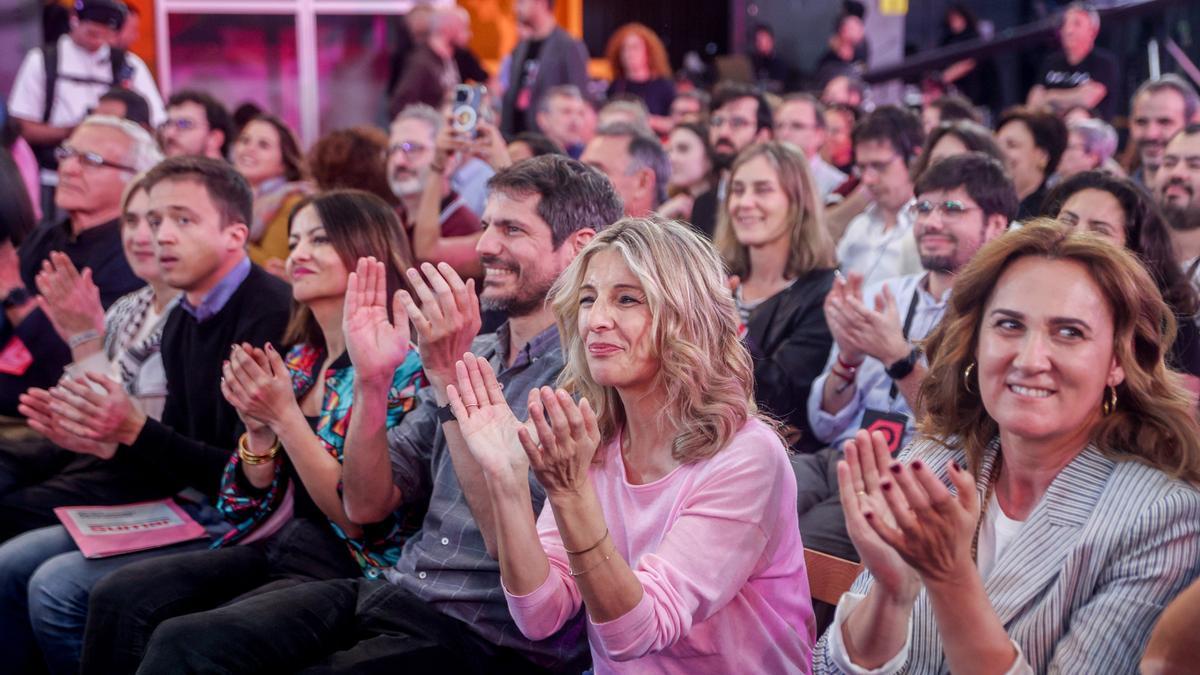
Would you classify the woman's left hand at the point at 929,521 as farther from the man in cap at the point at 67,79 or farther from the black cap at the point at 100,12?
the black cap at the point at 100,12

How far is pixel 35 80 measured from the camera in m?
6.23

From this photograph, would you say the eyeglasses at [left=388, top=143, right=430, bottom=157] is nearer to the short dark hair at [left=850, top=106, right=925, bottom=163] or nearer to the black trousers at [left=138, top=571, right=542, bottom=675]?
the short dark hair at [left=850, top=106, right=925, bottom=163]

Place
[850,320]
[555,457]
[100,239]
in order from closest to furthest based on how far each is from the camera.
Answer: [555,457]
[850,320]
[100,239]

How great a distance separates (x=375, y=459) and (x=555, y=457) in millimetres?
855

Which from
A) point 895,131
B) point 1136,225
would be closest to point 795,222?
point 1136,225

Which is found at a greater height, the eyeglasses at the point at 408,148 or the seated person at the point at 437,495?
the eyeglasses at the point at 408,148

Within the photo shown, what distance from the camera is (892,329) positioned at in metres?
2.72

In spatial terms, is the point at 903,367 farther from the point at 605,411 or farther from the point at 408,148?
the point at 408,148

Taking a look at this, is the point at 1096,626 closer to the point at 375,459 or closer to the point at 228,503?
the point at 375,459

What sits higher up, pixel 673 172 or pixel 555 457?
pixel 673 172

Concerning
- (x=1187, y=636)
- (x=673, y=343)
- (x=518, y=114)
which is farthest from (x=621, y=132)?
(x=1187, y=636)

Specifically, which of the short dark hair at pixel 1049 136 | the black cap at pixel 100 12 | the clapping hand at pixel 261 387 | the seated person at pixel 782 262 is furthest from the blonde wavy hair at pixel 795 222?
the black cap at pixel 100 12

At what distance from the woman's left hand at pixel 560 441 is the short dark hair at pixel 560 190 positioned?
937 mm

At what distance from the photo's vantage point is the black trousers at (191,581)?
256cm
